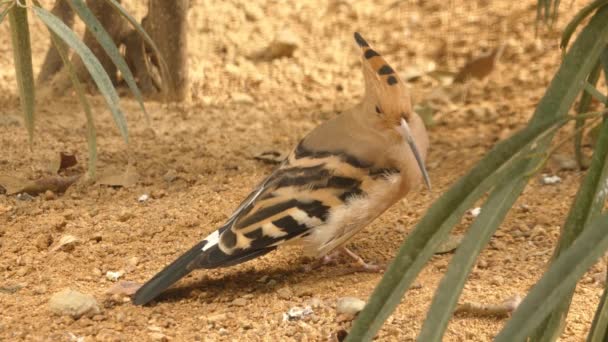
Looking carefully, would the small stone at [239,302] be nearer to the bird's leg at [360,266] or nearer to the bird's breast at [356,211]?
the bird's breast at [356,211]

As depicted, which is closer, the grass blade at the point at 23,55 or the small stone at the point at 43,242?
the grass blade at the point at 23,55

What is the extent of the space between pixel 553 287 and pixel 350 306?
1.21m

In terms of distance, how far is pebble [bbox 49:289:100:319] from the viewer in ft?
9.59

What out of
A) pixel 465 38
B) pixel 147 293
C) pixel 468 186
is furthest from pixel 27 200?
pixel 465 38

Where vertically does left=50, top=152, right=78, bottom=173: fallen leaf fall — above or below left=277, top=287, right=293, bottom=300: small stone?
above

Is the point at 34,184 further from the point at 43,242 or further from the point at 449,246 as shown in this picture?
the point at 449,246

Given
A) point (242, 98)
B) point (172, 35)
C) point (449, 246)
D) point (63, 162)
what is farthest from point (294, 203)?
point (242, 98)

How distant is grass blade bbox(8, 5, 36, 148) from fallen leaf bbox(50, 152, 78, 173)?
93 cm

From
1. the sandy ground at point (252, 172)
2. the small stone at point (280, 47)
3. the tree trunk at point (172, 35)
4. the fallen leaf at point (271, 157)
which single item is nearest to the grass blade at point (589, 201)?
the sandy ground at point (252, 172)

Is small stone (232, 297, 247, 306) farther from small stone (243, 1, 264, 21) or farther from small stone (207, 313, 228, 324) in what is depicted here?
small stone (243, 1, 264, 21)

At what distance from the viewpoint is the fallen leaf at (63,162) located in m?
4.14

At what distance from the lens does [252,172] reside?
4199 millimetres

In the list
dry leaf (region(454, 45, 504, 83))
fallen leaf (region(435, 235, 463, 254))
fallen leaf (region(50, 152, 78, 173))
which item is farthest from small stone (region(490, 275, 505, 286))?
dry leaf (region(454, 45, 504, 83))

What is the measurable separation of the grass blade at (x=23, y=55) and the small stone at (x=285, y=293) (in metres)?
1.00
